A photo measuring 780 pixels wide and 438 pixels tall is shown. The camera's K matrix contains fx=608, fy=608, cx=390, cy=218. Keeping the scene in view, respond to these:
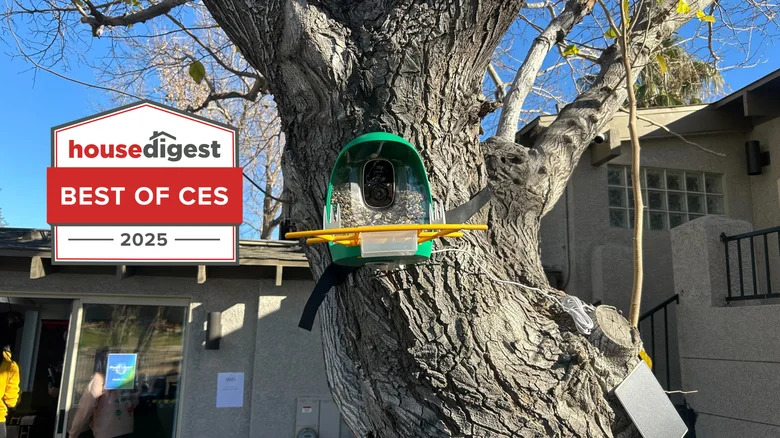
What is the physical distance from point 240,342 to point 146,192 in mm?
3124

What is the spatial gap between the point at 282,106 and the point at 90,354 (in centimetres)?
561

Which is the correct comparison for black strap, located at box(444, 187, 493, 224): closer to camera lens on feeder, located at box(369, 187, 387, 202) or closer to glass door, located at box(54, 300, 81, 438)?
camera lens on feeder, located at box(369, 187, 387, 202)

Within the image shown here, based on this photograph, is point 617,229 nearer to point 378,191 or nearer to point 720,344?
point 720,344

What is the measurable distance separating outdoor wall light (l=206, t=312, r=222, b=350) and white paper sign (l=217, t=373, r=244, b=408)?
14.1 inches

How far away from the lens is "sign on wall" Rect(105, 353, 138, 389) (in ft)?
22.1

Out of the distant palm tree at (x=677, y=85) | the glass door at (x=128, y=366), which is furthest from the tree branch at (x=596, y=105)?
the distant palm tree at (x=677, y=85)

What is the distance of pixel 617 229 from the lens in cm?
770

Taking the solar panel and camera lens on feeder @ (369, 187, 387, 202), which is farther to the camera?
the solar panel

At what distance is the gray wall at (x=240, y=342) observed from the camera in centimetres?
670

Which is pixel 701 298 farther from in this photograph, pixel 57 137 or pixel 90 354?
pixel 90 354

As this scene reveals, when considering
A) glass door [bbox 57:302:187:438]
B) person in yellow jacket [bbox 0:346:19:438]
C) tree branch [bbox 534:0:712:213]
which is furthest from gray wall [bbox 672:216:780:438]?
person in yellow jacket [bbox 0:346:19:438]

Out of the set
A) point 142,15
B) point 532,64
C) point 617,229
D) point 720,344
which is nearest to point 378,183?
point 532,64

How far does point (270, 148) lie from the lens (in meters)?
14.8

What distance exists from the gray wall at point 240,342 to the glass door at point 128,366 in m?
0.20
